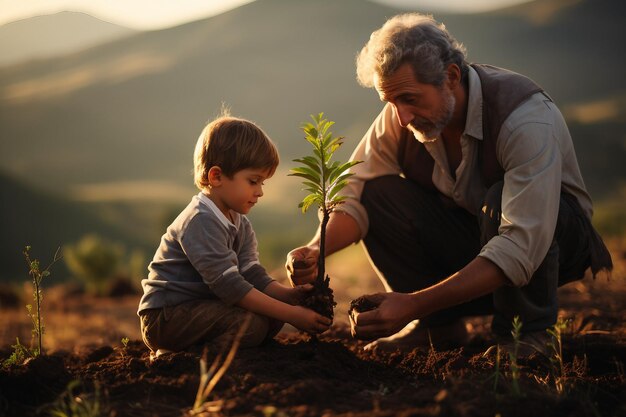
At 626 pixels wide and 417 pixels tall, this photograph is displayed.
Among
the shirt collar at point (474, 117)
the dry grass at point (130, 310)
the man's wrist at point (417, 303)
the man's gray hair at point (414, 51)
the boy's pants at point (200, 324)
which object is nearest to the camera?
the man's wrist at point (417, 303)

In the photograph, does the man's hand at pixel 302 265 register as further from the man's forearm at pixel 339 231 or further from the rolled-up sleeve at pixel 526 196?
the rolled-up sleeve at pixel 526 196

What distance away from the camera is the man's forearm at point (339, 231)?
4546mm

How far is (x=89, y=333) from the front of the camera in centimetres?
647

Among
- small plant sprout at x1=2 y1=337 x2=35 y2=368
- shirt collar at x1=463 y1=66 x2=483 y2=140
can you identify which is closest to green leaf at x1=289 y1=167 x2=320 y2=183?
shirt collar at x1=463 y1=66 x2=483 y2=140

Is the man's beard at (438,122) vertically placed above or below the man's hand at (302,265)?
above

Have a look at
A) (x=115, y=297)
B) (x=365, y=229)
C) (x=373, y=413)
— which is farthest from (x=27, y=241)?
(x=373, y=413)

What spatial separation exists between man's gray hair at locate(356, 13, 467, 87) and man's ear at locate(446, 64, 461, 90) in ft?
0.12

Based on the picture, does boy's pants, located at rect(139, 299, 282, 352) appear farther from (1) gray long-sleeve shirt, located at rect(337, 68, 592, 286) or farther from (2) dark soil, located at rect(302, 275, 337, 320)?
(1) gray long-sleeve shirt, located at rect(337, 68, 592, 286)

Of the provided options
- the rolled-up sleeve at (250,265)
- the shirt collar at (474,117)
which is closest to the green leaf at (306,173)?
the rolled-up sleeve at (250,265)

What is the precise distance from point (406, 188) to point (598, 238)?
50.0 inches

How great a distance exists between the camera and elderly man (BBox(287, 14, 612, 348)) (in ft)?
12.2

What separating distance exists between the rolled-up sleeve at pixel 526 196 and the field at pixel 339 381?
1.82 feet

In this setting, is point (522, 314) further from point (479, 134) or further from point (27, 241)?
point (27, 241)

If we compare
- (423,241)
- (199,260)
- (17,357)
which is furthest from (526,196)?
(17,357)
